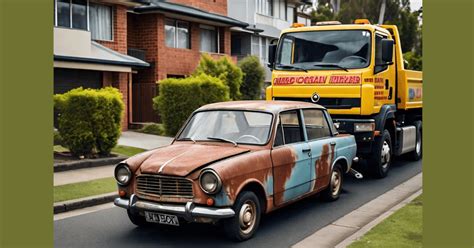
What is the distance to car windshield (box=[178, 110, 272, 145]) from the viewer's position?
737 centimetres

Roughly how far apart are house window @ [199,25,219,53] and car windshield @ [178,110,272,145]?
2147 centimetres

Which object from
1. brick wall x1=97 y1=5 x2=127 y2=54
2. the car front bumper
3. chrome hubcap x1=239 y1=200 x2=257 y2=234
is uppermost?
brick wall x1=97 y1=5 x2=127 y2=54

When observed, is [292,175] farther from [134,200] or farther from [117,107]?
[117,107]

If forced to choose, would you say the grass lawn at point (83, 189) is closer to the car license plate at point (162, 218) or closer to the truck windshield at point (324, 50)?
the car license plate at point (162, 218)

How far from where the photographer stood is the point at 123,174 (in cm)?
679

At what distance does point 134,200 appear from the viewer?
6.59m

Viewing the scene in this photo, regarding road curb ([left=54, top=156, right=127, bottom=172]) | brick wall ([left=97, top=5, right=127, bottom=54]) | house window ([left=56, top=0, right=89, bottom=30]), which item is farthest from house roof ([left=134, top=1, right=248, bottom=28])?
road curb ([left=54, top=156, right=127, bottom=172])

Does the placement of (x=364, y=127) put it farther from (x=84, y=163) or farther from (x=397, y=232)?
(x=84, y=163)

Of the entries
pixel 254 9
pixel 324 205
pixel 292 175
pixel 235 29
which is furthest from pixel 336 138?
pixel 254 9

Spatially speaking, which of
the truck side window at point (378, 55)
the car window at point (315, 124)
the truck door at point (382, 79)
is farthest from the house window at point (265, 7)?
the car window at point (315, 124)

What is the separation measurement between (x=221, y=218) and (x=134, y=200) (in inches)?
46.2

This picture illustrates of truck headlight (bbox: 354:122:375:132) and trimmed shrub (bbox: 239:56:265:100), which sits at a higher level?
trimmed shrub (bbox: 239:56:265:100)

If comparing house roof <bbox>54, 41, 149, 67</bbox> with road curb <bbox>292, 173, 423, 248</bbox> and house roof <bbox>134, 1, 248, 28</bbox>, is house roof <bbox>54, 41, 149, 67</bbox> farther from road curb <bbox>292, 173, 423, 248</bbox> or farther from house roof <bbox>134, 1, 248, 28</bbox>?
road curb <bbox>292, 173, 423, 248</bbox>

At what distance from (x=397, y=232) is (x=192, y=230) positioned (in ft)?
8.41
